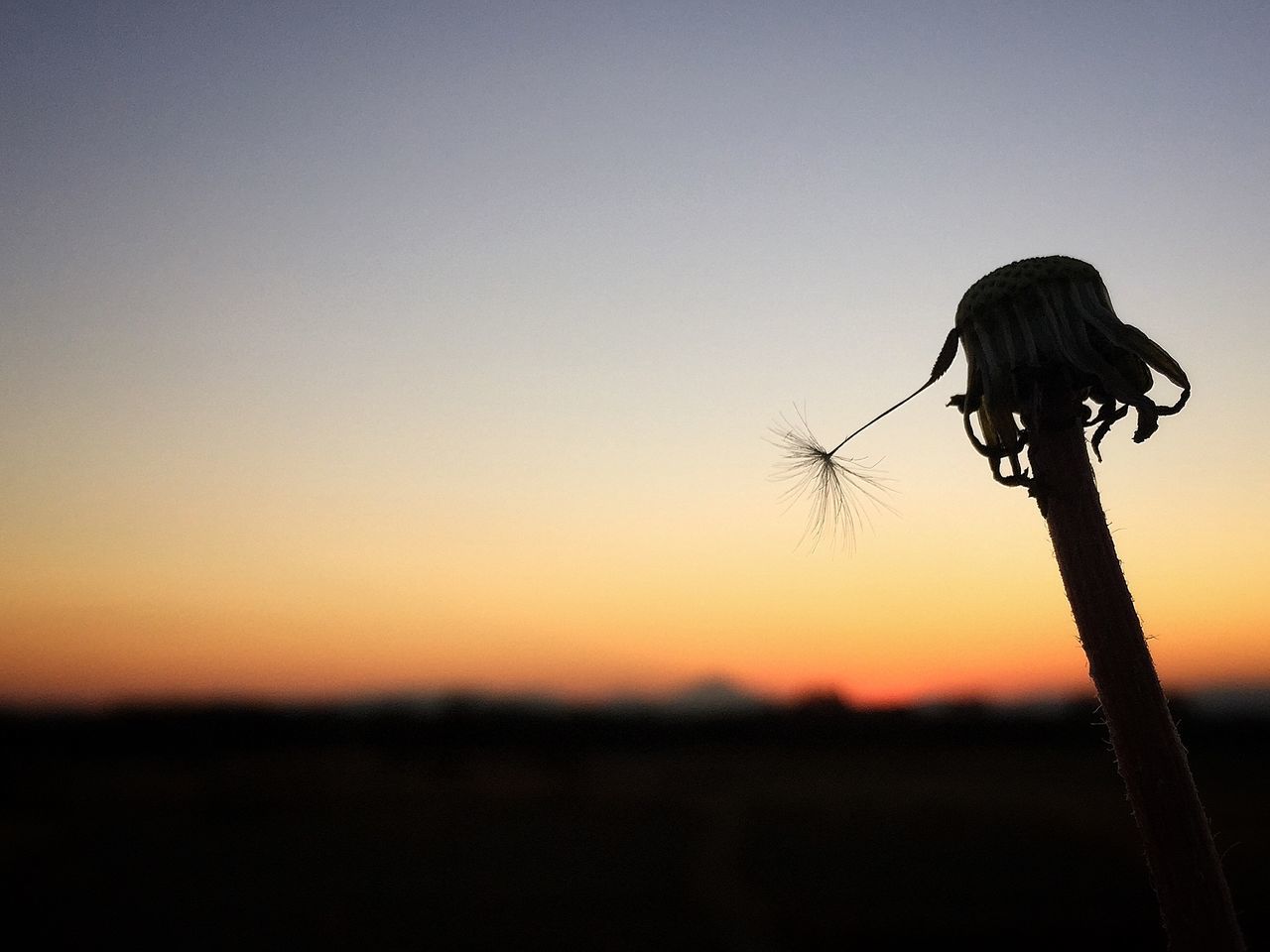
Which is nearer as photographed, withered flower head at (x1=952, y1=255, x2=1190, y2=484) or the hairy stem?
the hairy stem

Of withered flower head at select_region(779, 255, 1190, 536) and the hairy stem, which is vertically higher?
withered flower head at select_region(779, 255, 1190, 536)

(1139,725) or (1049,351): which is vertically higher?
(1049,351)

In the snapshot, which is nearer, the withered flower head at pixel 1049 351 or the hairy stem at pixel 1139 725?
the hairy stem at pixel 1139 725

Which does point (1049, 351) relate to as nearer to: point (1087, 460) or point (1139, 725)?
point (1087, 460)

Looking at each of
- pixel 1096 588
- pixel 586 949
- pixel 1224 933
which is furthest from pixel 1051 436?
pixel 586 949

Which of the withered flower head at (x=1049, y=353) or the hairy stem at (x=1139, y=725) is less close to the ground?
the withered flower head at (x=1049, y=353)

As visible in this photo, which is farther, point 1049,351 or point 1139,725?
point 1049,351
